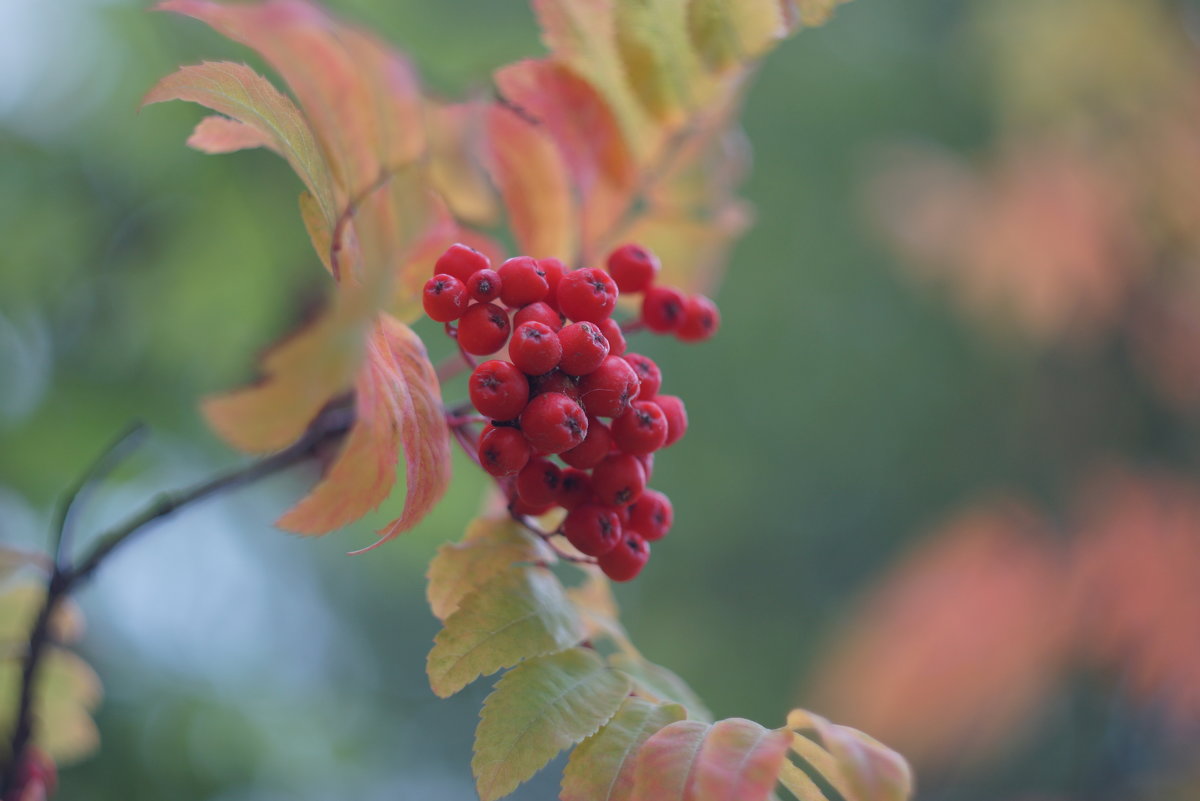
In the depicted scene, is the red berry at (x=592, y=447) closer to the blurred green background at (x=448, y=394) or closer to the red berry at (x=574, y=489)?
the red berry at (x=574, y=489)

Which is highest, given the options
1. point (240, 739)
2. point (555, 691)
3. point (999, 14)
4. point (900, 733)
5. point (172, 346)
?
point (999, 14)

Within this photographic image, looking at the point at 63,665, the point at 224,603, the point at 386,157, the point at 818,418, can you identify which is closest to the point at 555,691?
the point at 386,157

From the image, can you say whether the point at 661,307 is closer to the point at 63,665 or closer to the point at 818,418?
the point at 63,665

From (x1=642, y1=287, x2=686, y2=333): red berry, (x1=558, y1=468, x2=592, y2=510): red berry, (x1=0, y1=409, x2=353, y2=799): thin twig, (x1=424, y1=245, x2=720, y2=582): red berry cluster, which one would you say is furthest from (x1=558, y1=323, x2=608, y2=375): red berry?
(x1=0, y1=409, x2=353, y2=799): thin twig

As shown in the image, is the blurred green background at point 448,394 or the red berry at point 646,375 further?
the blurred green background at point 448,394

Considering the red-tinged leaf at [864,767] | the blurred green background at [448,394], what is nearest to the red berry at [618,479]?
the red-tinged leaf at [864,767]

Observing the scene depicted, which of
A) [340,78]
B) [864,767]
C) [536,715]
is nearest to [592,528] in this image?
[536,715]

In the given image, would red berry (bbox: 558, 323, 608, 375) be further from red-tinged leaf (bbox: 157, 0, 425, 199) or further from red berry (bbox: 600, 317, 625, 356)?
red-tinged leaf (bbox: 157, 0, 425, 199)
